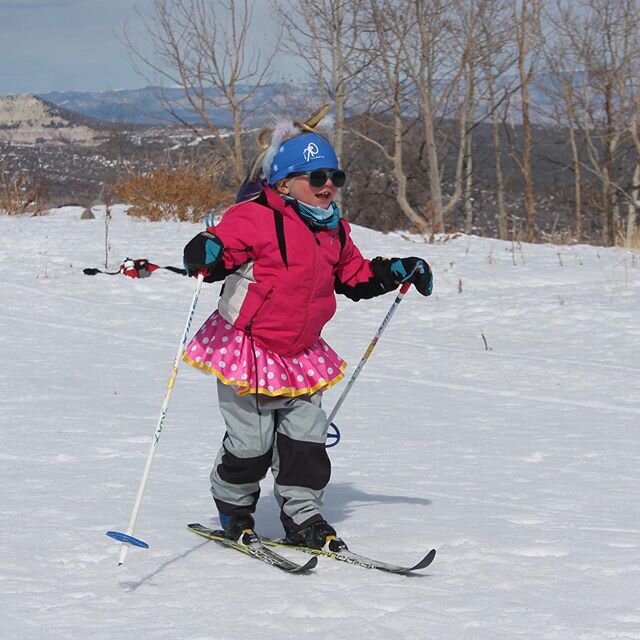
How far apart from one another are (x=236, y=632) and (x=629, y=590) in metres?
1.21

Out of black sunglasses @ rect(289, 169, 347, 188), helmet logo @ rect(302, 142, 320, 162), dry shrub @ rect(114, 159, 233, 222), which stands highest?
dry shrub @ rect(114, 159, 233, 222)

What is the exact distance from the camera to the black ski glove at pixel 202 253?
11.2ft

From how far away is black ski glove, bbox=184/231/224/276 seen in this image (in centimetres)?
340

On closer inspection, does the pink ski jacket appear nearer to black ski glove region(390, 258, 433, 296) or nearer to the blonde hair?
the blonde hair

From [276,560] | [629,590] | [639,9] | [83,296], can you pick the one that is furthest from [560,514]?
[639,9]

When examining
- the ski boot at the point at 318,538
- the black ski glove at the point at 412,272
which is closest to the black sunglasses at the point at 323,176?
the black ski glove at the point at 412,272

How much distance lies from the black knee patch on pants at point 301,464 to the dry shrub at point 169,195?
13.6m

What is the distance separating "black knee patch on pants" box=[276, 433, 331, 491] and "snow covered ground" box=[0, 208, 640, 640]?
297 millimetres

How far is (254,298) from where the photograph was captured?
143 inches

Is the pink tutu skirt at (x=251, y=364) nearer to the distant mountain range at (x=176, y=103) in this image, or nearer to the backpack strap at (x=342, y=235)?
the backpack strap at (x=342, y=235)

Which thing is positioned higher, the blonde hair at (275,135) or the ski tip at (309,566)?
the blonde hair at (275,135)

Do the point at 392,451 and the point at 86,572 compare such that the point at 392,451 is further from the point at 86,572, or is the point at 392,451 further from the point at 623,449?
the point at 86,572

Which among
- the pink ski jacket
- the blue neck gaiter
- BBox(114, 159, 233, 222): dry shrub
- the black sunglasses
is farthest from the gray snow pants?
BBox(114, 159, 233, 222): dry shrub

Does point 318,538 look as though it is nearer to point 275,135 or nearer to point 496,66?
point 275,135
